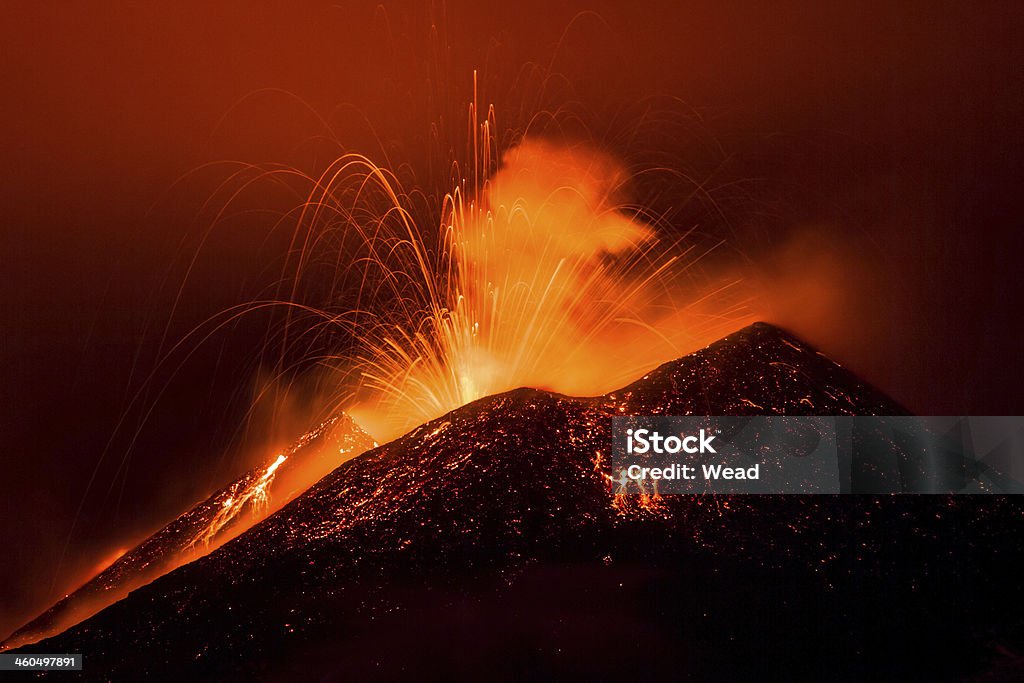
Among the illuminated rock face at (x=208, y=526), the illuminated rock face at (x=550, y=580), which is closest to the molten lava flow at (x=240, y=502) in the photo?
the illuminated rock face at (x=208, y=526)

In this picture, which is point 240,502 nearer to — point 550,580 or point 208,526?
point 208,526

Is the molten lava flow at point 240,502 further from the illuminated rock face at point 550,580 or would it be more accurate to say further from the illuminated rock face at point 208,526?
the illuminated rock face at point 550,580

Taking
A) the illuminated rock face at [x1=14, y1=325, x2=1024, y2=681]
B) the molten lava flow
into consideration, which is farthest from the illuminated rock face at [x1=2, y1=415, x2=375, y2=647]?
the illuminated rock face at [x1=14, y1=325, x2=1024, y2=681]

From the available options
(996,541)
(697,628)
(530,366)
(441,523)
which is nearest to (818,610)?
(697,628)

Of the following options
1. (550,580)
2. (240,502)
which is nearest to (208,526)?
(240,502)

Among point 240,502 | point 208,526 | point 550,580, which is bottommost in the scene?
point 550,580

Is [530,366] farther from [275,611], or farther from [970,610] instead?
[970,610]

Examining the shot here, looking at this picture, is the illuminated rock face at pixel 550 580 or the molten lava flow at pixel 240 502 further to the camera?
the molten lava flow at pixel 240 502

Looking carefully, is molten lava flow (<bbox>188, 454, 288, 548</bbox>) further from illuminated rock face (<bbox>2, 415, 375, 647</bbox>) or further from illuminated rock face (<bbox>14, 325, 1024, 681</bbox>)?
illuminated rock face (<bbox>14, 325, 1024, 681</bbox>)
